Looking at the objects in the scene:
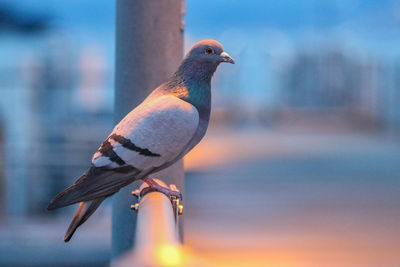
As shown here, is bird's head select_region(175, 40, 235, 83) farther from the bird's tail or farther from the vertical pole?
the bird's tail

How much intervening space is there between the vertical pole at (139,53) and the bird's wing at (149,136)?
105mm

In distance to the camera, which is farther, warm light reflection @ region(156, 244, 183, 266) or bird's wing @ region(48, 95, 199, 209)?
bird's wing @ region(48, 95, 199, 209)

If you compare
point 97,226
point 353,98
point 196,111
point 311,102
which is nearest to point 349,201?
point 97,226

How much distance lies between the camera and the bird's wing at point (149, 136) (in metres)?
1.62

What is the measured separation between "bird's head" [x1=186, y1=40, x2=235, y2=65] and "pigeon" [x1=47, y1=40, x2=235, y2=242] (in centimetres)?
2

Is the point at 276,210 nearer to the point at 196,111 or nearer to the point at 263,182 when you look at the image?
the point at 263,182

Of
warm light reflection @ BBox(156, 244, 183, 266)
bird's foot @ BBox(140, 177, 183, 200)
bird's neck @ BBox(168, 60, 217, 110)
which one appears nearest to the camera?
warm light reflection @ BBox(156, 244, 183, 266)

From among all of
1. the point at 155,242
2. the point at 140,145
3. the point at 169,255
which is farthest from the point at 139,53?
the point at 169,255

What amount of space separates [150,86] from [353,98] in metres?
22.7

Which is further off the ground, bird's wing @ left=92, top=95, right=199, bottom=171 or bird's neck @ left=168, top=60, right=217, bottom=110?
bird's neck @ left=168, top=60, right=217, bottom=110

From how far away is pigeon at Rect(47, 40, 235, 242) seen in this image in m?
1.61

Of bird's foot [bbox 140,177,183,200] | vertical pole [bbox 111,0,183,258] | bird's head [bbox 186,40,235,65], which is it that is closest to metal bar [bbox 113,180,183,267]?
bird's foot [bbox 140,177,183,200]

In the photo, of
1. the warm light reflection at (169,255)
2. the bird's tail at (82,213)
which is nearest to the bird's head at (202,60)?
the bird's tail at (82,213)

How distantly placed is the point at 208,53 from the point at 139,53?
0.23 metres
